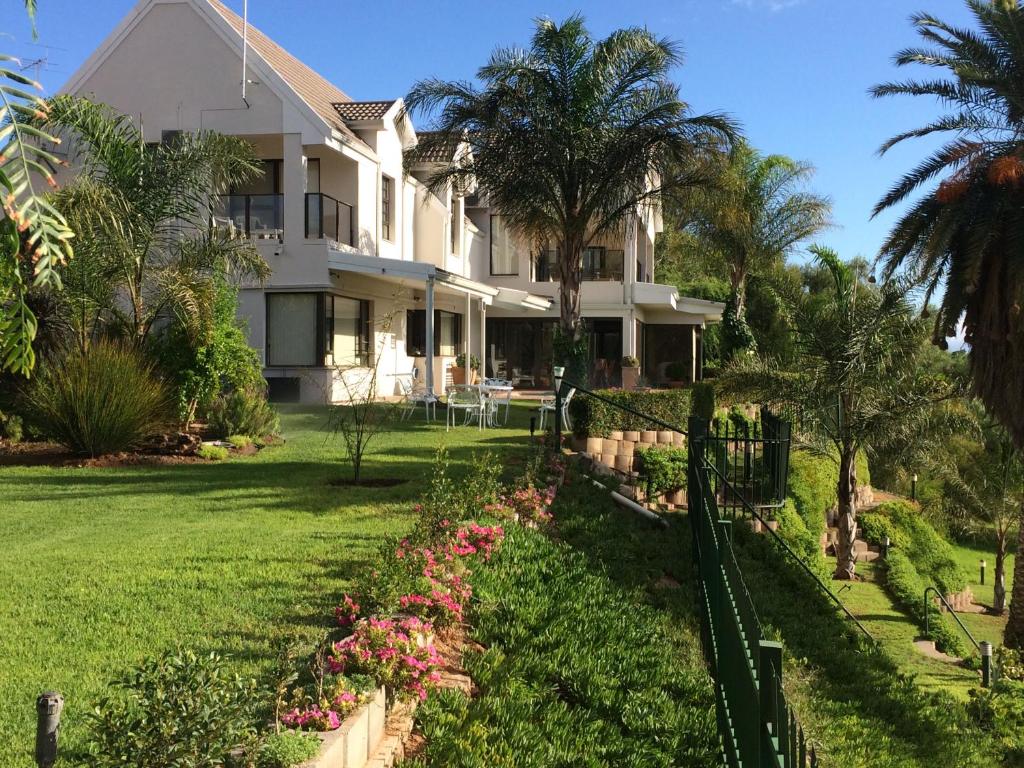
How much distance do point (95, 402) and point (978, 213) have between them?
43.2 feet

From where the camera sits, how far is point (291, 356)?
70.2 ft

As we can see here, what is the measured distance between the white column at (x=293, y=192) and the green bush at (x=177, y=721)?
61.1ft

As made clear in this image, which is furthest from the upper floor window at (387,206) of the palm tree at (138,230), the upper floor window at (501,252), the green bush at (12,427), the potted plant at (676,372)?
the potted plant at (676,372)

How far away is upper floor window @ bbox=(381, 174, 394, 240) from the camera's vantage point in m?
24.8

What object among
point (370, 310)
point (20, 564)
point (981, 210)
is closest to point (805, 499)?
point (981, 210)

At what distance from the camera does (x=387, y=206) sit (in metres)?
25.1

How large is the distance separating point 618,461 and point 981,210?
6.75m

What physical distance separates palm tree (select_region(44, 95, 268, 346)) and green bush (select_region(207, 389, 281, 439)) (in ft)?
4.08

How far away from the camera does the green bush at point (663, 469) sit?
41.2 feet

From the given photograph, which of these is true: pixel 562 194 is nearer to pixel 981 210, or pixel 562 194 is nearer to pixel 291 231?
pixel 291 231

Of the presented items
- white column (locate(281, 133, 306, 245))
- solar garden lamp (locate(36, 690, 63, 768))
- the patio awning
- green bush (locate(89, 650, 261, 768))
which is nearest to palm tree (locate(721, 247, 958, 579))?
white column (locate(281, 133, 306, 245))

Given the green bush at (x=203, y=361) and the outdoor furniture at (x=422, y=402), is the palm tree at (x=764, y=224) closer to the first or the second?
the outdoor furniture at (x=422, y=402)

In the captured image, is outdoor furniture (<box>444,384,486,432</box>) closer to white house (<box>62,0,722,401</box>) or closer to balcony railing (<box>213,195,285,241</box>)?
white house (<box>62,0,722,401</box>)

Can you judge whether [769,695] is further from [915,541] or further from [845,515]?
[915,541]
